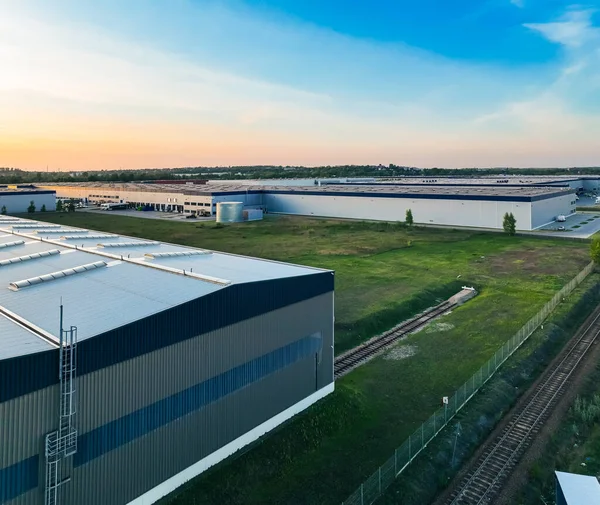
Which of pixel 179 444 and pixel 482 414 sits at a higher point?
pixel 179 444

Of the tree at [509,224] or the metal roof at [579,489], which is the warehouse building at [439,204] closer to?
the tree at [509,224]

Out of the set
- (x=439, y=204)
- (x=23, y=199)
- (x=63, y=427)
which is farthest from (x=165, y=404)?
(x=23, y=199)

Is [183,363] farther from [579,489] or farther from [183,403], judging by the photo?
A: [579,489]

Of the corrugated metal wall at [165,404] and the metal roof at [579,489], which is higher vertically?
the corrugated metal wall at [165,404]

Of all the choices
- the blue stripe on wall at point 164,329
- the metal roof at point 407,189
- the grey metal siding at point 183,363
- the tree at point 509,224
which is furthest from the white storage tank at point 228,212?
the grey metal siding at point 183,363

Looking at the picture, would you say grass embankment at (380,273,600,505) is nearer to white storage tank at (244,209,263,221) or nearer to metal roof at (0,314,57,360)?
metal roof at (0,314,57,360)

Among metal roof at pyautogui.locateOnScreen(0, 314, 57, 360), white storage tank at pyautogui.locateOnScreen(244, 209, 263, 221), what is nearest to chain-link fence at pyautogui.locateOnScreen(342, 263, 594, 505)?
metal roof at pyautogui.locateOnScreen(0, 314, 57, 360)
